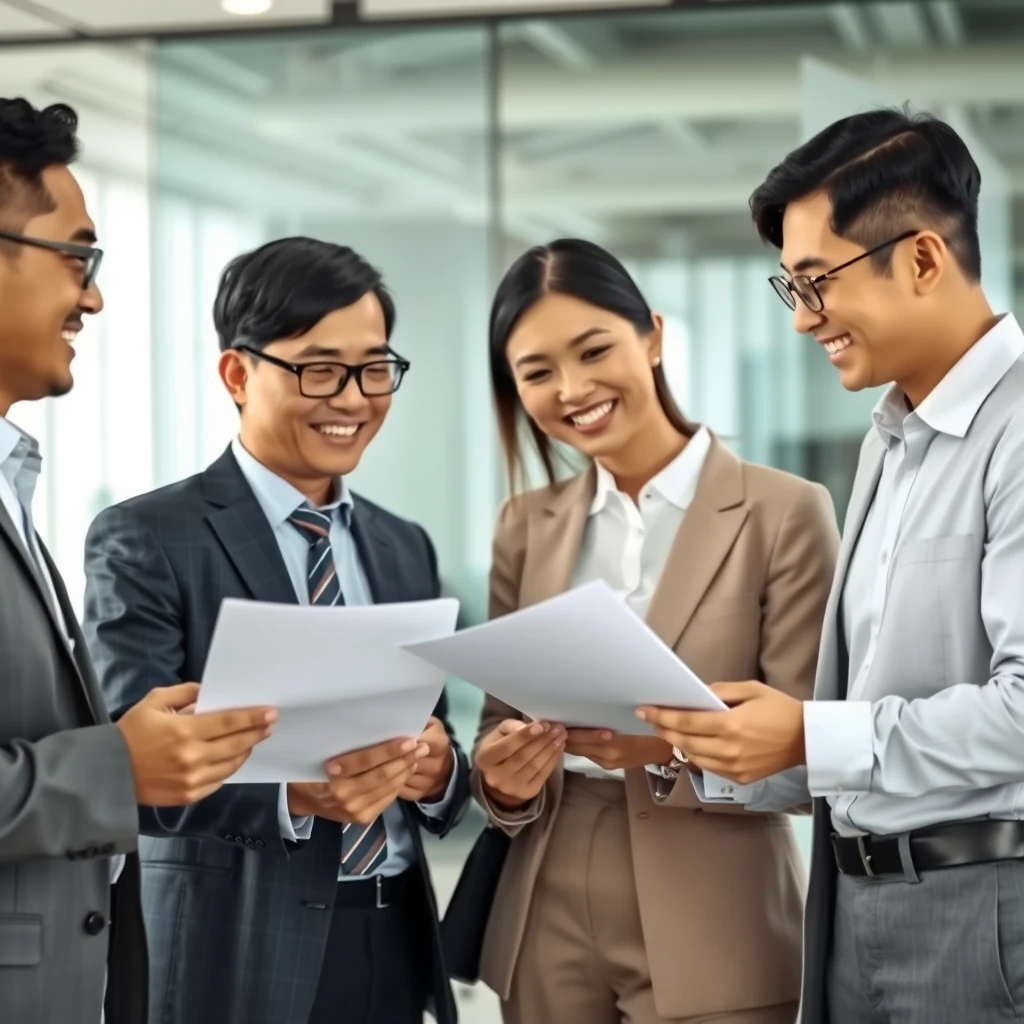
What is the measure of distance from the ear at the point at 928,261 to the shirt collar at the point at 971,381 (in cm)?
10

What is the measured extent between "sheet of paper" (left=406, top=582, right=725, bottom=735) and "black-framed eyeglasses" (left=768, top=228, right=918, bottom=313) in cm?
61

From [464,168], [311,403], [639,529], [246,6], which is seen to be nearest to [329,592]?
[311,403]

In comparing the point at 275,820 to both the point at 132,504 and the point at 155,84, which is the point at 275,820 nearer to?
the point at 132,504

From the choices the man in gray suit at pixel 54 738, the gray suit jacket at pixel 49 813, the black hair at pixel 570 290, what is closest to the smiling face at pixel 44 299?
the man in gray suit at pixel 54 738

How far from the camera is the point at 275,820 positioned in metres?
2.11

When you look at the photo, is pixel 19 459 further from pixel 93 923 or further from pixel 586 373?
pixel 586 373

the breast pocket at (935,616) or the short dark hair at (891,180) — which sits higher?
the short dark hair at (891,180)

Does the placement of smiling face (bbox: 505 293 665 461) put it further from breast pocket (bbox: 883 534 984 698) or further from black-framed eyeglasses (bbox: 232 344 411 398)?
breast pocket (bbox: 883 534 984 698)

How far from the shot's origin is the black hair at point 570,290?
→ 2490mm

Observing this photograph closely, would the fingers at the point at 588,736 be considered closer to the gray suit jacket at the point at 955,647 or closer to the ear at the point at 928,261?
the gray suit jacket at the point at 955,647

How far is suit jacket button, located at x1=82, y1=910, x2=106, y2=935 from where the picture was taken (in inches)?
72.0

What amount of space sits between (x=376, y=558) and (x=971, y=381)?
101cm

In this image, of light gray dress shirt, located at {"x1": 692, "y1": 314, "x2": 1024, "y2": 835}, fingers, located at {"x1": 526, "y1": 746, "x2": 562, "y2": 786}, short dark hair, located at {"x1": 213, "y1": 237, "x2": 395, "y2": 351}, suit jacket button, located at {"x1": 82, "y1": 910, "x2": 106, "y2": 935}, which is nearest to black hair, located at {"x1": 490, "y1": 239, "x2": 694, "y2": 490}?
short dark hair, located at {"x1": 213, "y1": 237, "x2": 395, "y2": 351}

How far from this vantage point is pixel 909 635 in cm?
195
